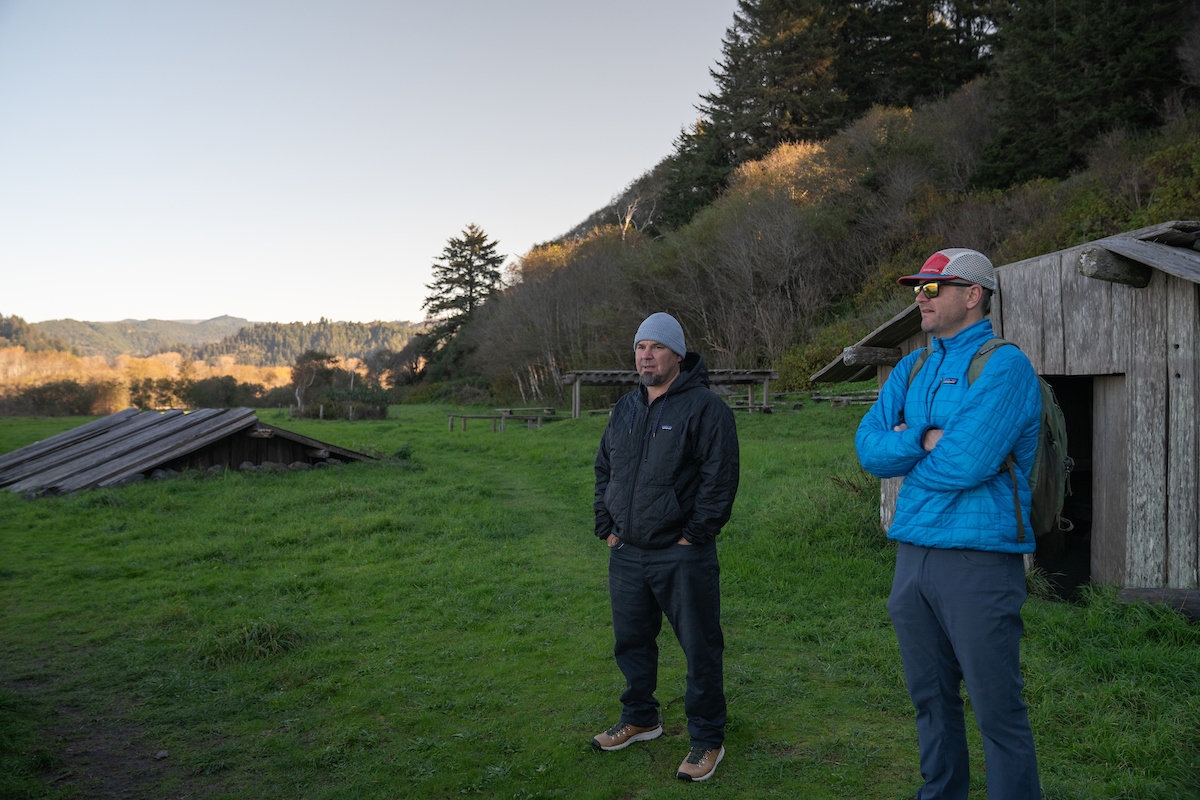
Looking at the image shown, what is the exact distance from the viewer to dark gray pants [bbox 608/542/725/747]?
126 inches

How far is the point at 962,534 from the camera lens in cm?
230

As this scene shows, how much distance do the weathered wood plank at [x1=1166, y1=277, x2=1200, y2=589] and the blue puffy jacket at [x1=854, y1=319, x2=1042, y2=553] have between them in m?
3.63

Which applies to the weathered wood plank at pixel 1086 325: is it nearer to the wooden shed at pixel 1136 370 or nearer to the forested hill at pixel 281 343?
the wooden shed at pixel 1136 370

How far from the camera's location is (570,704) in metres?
4.08

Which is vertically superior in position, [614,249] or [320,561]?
[614,249]

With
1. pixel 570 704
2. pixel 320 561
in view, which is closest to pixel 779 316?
pixel 320 561

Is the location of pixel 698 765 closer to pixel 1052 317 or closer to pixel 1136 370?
pixel 1136 370

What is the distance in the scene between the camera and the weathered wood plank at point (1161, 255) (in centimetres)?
442

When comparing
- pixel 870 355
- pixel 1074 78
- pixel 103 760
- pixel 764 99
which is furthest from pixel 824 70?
pixel 103 760

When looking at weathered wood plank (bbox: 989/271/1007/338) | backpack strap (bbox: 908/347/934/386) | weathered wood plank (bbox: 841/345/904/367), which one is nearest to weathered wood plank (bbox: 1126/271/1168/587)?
weathered wood plank (bbox: 989/271/1007/338)

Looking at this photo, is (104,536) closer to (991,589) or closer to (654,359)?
(654,359)

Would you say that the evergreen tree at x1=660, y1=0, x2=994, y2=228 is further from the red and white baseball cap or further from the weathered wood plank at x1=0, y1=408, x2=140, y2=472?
the red and white baseball cap

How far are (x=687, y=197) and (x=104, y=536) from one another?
37177 millimetres

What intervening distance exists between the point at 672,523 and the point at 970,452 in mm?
1329
